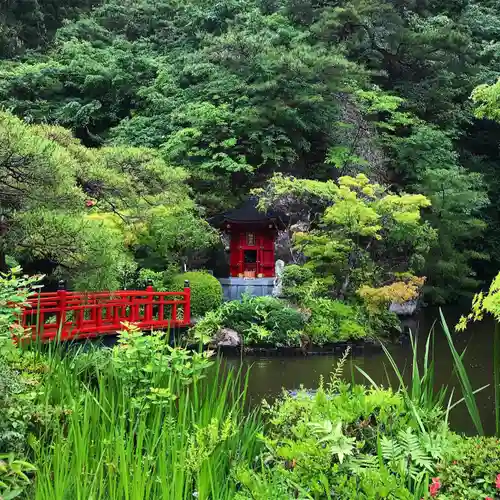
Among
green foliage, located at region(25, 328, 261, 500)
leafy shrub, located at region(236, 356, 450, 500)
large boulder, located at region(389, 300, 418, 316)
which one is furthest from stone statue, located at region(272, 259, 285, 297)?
leafy shrub, located at region(236, 356, 450, 500)

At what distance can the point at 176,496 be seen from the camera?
1771 millimetres

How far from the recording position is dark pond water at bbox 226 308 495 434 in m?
6.55

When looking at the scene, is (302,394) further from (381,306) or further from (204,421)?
(381,306)

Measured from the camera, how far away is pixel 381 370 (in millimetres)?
8766

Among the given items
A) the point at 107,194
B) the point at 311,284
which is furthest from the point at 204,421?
the point at 311,284

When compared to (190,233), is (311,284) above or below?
below

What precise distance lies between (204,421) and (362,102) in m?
13.9

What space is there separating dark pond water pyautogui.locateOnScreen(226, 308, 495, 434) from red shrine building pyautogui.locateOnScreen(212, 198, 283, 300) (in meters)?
4.16

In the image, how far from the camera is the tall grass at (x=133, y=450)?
71.9 inches

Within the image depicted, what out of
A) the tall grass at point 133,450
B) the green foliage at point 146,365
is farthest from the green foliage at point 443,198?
the tall grass at point 133,450

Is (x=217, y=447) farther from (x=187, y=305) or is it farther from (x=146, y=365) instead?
(x=187, y=305)

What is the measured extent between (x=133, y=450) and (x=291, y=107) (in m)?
12.4

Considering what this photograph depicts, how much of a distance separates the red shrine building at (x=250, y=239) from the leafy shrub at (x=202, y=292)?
8.75 ft

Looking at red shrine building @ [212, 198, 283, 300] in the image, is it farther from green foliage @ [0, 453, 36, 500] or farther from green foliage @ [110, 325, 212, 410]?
green foliage @ [0, 453, 36, 500]
